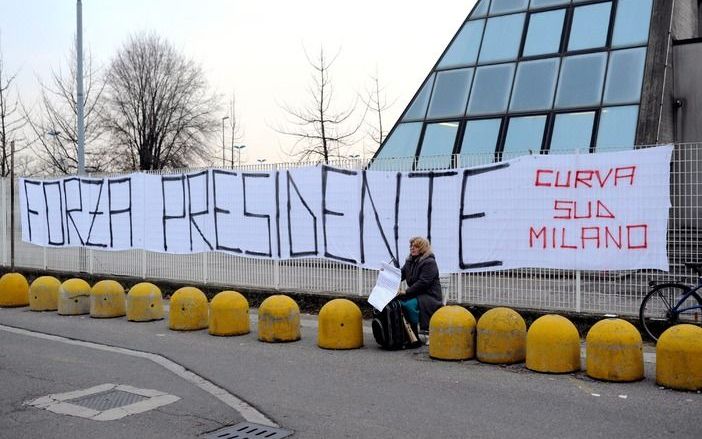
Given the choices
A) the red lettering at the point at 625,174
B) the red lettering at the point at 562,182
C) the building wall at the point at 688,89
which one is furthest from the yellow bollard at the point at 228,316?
the building wall at the point at 688,89

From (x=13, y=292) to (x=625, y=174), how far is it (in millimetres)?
11376

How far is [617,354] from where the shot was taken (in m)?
7.31

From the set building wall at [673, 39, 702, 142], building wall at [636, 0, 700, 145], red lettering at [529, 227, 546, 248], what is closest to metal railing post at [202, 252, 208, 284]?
red lettering at [529, 227, 546, 248]

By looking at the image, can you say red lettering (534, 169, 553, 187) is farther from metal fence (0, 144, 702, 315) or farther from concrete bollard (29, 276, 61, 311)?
concrete bollard (29, 276, 61, 311)

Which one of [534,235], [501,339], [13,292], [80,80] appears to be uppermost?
[80,80]

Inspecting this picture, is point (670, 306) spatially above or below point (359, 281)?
above

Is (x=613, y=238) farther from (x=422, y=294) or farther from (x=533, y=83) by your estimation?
(x=533, y=83)

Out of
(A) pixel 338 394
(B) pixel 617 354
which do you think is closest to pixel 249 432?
(A) pixel 338 394

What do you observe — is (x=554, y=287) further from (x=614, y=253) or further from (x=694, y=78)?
(x=694, y=78)

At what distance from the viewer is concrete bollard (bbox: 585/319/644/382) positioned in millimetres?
7289

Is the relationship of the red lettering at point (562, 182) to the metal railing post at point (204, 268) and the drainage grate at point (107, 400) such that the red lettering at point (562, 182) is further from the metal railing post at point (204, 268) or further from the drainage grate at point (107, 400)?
the metal railing post at point (204, 268)

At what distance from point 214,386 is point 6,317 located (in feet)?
23.1

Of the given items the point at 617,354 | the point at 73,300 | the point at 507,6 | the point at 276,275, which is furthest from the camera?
the point at 507,6

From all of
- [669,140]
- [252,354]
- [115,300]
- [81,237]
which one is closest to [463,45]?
[669,140]
